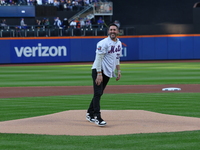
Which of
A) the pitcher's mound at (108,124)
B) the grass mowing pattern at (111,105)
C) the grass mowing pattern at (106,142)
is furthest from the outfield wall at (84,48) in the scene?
the grass mowing pattern at (106,142)

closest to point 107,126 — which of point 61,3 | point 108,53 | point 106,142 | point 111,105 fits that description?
point 108,53

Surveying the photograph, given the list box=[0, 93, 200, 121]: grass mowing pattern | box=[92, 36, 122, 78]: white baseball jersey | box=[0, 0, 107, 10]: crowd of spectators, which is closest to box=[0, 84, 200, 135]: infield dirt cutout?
box=[0, 93, 200, 121]: grass mowing pattern

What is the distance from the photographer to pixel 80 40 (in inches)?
1470

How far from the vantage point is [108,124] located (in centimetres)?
855

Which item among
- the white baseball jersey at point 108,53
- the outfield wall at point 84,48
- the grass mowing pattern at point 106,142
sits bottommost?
the outfield wall at point 84,48

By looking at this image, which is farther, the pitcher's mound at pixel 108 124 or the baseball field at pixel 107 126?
the pitcher's mound at pixel 108 124

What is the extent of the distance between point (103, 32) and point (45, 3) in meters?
6.34

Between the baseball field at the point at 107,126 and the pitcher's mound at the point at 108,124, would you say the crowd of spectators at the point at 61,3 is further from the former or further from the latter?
the pitcher's mound at the point at 108,124

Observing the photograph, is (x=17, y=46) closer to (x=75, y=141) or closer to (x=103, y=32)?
(x=103, y=32)

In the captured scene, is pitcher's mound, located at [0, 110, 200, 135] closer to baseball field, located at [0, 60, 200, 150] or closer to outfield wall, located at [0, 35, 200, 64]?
baseball field, located at [0, 60, 200, 150]

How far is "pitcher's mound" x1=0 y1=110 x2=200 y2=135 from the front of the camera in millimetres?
7824

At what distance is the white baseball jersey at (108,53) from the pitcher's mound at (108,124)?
3.36 ft

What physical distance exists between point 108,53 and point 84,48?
2927 centimetres

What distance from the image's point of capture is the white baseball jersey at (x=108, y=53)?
325 inches
